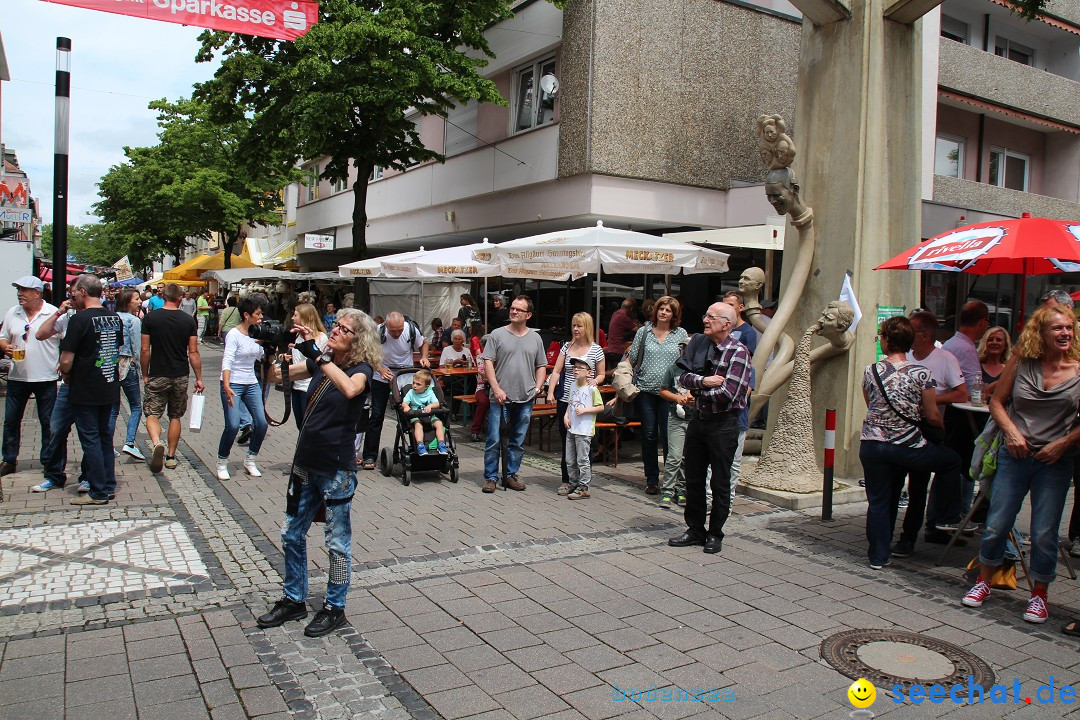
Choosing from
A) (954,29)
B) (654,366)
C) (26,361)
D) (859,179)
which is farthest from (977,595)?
(954,29)

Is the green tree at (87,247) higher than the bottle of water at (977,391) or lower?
higher

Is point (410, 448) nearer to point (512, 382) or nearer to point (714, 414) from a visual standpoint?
point (512, 382)

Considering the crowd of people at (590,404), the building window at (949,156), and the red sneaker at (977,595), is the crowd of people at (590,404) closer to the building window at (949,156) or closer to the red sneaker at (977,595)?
the red sneaker at (977,595)

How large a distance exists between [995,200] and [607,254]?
1321 centimetres

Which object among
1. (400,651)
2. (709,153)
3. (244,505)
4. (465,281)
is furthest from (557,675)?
(465,281)

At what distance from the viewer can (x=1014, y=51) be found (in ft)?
66.8

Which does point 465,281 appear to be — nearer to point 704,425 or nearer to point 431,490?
point 431,490

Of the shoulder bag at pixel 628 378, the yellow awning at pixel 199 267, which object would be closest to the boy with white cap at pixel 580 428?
the shoulder bag at pixel 628 378

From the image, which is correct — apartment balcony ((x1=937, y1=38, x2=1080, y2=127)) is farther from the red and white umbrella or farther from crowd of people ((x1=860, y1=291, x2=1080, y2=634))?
crowd of people ((x1=860, y1=291, x2=1080, y2=634))

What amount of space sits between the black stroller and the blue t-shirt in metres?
0.05

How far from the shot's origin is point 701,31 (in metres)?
16.4

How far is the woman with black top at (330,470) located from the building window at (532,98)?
13.6 meters

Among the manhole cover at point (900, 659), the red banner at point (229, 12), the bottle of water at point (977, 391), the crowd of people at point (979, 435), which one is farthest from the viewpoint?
the red banner at point (229, 12)

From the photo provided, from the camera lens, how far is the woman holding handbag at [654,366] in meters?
7.80
